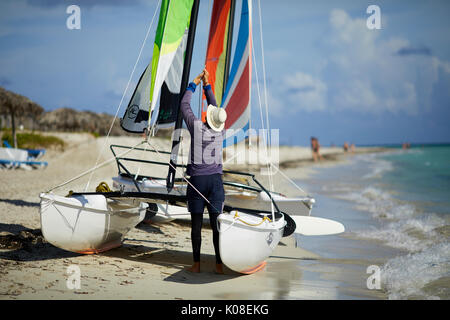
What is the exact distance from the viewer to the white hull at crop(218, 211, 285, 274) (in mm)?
4129

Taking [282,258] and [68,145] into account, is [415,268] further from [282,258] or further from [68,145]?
[68,145]

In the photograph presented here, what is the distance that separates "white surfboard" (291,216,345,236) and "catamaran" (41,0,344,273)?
0.01 meters

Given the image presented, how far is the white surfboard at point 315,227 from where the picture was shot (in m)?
5.90

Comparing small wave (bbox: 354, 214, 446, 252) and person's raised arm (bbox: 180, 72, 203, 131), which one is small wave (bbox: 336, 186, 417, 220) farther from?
person's raised arm (bbox: 180, 72, 203, 131)

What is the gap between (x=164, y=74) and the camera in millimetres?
5875

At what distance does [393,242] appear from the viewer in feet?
22.8

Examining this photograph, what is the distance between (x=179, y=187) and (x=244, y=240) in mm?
2739

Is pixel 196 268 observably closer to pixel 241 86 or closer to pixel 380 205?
pixel 241 86

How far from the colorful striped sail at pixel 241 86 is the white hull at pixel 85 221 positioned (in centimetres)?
244

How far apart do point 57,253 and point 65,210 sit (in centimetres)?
74

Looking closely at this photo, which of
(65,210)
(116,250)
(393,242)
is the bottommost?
(393,242)

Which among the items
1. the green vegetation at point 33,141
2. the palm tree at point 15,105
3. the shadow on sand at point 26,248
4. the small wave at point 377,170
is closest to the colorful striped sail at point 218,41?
the shadow on sand at point 26,248

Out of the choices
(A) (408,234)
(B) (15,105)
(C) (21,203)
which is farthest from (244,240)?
(B) (15,105)
